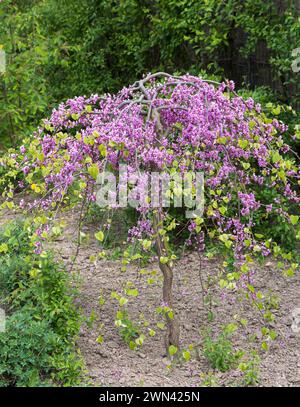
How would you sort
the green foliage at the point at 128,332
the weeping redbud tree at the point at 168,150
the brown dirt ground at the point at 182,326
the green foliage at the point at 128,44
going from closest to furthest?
the weeping redbud tree at the point at 168,150
the brown dirt ground at the point at 182,326
the green foliage at the point at 128,332
the green foliage at the point at 128,44

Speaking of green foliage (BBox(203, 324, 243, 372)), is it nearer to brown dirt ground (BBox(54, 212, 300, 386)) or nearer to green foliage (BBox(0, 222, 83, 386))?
brown dirt ground (BBox(54, 212, 300, 386))

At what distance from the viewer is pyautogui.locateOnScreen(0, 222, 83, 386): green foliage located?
345 cm

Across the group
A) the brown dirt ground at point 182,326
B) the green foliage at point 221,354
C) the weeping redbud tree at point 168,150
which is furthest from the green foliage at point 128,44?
the green foliage at point 221,354

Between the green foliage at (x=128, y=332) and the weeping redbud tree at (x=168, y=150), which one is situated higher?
the weeping redbud tree at (x=168, y=150)

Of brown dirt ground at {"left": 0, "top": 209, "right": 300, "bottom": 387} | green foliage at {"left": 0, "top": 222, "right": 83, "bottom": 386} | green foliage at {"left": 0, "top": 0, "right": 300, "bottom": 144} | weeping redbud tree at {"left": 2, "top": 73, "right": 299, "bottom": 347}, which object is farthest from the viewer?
green foliage at {"left": 0, "top": 0, "right": 300, "bottom": 144}

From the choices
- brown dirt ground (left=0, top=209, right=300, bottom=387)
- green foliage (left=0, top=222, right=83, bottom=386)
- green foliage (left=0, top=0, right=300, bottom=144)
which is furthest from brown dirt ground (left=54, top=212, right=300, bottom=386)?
green foliage (left=0, top=0, right=300, bottom=144)

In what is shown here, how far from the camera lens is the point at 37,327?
140 inches

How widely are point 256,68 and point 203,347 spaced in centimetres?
370

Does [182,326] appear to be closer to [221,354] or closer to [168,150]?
[221,354]

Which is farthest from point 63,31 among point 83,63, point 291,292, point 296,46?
point 291,292

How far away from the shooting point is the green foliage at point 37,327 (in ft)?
11.3

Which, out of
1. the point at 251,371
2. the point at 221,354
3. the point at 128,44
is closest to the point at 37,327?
the point at 221,354

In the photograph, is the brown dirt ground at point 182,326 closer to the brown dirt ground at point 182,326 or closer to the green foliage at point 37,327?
the brown dirt ground at point 182,326

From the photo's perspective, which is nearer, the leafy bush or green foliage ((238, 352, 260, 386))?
green foliage ((238, 352, 260, 386))
